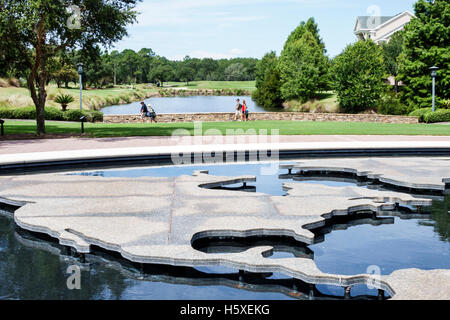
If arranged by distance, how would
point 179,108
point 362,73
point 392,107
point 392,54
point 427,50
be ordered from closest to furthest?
point 427,50, point 392,107, point 362,73, point 179,108, point 392,54

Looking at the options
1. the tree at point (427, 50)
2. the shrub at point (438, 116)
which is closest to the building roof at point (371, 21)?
the tree at point (427, 50)

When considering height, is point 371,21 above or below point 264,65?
above

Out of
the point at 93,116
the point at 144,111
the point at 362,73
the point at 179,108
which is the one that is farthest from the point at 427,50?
the point at 179,108

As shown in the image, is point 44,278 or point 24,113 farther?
point 24,113

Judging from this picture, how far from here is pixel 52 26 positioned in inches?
845

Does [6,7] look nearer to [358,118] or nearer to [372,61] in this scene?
[358,118]

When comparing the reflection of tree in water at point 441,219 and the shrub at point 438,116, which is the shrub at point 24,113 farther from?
the reflection of tree in water at point 441,219

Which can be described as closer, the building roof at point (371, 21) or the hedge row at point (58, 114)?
the hedge row at point (58, 114)

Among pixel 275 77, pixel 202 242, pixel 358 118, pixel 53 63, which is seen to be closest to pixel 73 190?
pixel 202 242

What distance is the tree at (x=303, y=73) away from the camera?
6756cm

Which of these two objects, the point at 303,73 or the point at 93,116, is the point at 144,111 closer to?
the point at 93,116

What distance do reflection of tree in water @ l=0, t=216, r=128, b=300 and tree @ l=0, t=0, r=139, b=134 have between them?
1514cm

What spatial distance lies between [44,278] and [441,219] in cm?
700

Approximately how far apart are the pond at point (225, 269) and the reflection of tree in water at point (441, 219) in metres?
0.02
